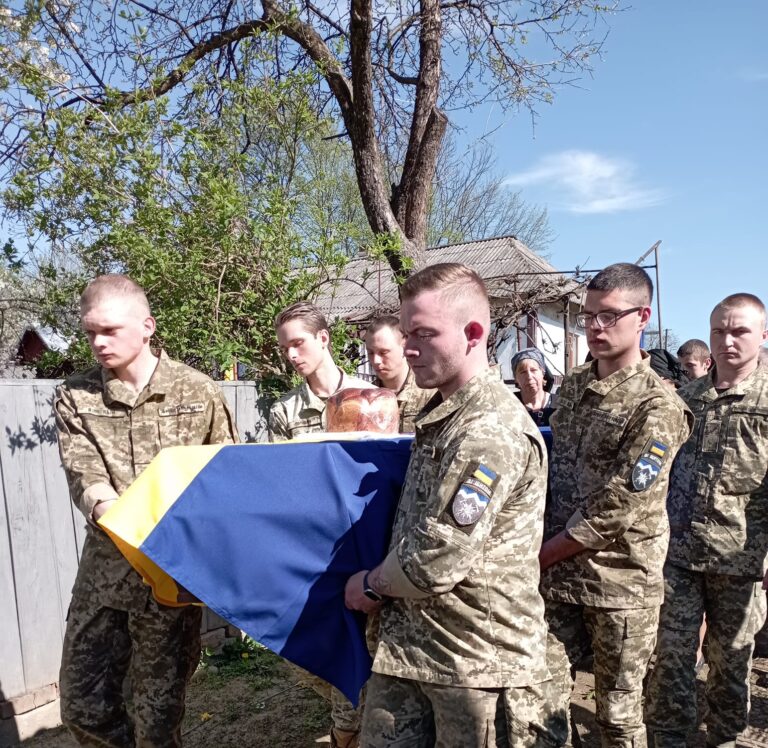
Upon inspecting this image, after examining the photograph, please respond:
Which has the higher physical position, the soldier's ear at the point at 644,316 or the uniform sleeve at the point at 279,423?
the soldier's ear at the point at 644,316

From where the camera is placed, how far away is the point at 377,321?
3943 millimetres

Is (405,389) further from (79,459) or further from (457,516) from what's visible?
(457,516)

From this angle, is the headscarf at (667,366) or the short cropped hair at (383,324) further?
the headscarf at (667,366)

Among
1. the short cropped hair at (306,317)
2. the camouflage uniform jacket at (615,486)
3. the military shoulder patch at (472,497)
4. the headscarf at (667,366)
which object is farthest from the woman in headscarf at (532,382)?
the military shoulder patch at (472,497)

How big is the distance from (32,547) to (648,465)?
→ 10.9 ft

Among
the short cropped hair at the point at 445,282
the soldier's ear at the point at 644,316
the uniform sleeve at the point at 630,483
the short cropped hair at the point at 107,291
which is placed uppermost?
the short cropped hair at the point at 107,291

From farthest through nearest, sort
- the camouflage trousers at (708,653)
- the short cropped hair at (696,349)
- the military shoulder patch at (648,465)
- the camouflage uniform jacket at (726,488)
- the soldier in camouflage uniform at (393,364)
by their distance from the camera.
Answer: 1. the short cropped hair at (696,349)
2. the soldier in camouflage uniform at (393,364)
3. the camouflage uniform jacket at (726,488)
4. the camouflage trousers at (708,653)
5. the military shoulder patch at (648,465)

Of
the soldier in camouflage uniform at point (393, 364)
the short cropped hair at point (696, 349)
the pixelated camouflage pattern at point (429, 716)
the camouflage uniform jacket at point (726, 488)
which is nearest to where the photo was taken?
the pixelated camouflage pattern at point (429, 716)

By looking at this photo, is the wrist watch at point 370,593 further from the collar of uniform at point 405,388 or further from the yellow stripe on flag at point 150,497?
the collar of uniform at point 405,388

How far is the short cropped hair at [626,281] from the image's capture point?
2.76 metres

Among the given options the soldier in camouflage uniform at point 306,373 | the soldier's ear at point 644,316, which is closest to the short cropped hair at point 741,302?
the soldier's ear at point 644,316

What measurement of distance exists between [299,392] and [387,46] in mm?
6333

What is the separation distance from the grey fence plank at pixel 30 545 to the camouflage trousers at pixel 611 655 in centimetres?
287

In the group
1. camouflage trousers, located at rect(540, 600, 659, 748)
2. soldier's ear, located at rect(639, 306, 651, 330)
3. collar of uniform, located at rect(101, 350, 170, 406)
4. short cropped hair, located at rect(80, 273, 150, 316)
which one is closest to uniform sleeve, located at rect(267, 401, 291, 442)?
collar of uniform, located at rect(101, 350, 170, 406)
